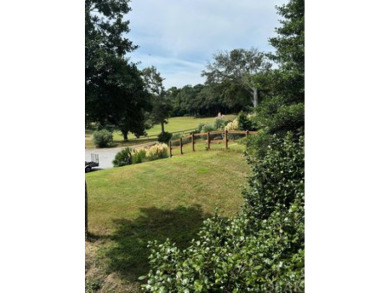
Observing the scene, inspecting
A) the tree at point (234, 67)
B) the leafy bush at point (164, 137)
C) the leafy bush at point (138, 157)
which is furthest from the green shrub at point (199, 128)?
the leafy bush at point (138, 157)

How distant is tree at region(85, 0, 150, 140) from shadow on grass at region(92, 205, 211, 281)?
163cm

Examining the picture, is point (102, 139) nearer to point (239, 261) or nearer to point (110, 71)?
point (110, 71)

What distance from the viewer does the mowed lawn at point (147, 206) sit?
10.4 feet

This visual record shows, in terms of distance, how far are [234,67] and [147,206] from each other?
34.4ft

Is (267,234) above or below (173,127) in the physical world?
below

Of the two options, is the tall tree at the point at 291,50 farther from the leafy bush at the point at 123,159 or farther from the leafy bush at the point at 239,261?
the leafy bush at the point at 123,159

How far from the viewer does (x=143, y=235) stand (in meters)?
3.76

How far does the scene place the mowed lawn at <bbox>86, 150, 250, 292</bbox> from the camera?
3.18 m

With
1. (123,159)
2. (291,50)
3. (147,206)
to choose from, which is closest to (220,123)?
(123,159)
